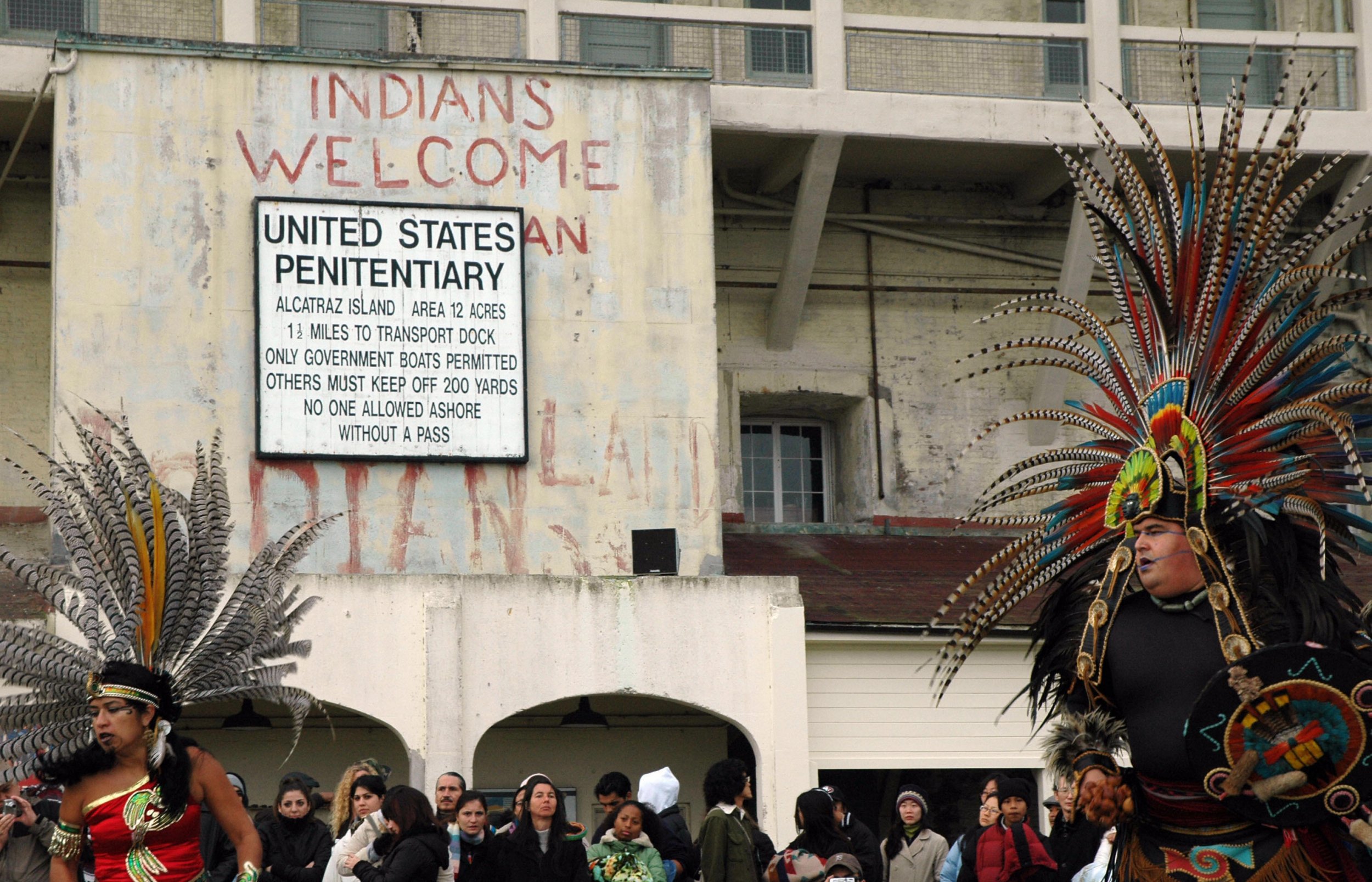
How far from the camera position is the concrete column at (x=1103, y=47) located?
21844 millimetres

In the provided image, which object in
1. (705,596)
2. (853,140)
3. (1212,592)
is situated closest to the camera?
(1212,592)

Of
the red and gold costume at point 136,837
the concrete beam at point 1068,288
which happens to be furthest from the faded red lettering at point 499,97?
the red and gold costume at point 136,837

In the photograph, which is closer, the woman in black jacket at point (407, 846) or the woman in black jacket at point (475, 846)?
the woman in black jacket at point (407, 846)

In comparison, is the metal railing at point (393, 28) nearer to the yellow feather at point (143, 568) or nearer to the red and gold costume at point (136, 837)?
the yellow feather at point (143, 568)

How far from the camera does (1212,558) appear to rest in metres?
7.42

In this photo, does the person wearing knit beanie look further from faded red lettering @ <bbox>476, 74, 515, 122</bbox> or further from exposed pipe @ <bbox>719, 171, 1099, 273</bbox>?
exposed pipe @ <bbox>719, 171, 1099, 273</bbox>

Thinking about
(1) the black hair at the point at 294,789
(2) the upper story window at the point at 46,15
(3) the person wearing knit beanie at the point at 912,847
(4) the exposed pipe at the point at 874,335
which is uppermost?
(2) the upper story window at the point at 46,15

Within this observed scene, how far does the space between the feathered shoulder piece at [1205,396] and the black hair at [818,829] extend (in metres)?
4.14

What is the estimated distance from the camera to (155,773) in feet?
27.7

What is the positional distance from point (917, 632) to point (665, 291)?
4.11 metres

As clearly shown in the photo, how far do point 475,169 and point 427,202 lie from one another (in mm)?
589

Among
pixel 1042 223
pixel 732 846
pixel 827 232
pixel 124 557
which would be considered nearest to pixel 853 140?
pixel 827 232

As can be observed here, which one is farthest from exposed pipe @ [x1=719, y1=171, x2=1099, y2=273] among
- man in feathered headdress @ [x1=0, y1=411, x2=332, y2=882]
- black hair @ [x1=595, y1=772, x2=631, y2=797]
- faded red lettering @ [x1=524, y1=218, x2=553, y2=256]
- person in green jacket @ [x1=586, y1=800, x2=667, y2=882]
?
man in feathered headdress @ [x1=0, y1=411, x2=332, y2=882]

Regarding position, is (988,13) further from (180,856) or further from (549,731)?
(180,856)
